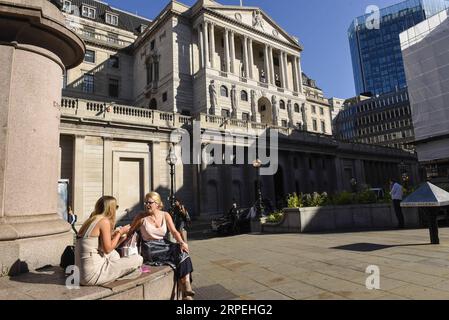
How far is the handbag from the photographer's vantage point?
Answer: 4.64 meters

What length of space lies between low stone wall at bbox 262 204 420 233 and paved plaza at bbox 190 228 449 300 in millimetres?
3832

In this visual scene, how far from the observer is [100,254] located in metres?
4.11

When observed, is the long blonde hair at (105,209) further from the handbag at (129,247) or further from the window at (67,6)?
the window at (67,6)

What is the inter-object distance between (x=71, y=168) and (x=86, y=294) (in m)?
19.7

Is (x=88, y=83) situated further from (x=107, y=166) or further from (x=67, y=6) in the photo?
(x=107, y=166)

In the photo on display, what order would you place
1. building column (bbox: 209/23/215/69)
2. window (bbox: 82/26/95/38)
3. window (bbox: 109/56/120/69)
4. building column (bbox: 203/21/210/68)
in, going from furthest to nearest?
window (bbox: 109/56/120/69), window (bbox: 82/26/95/38), building column (bbox: 209/23/215/69), building column (bbox: 203/21/210/68)

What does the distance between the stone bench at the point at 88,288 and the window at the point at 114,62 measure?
46100 mm

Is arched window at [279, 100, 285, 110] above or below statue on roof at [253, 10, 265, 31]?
below

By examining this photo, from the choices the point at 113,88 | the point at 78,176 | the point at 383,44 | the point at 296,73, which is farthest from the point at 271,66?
the point at 383,44

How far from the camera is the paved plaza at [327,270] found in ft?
16.2

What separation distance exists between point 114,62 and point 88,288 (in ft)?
157

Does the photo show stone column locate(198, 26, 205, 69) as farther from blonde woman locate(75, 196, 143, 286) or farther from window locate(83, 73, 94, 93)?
blonde woman locate(75, 196, 143, 286)

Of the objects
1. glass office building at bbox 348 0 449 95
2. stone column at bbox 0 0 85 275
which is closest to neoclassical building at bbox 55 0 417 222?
stone column at bbox 0 0 85 275

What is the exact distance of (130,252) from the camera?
15.2ft
